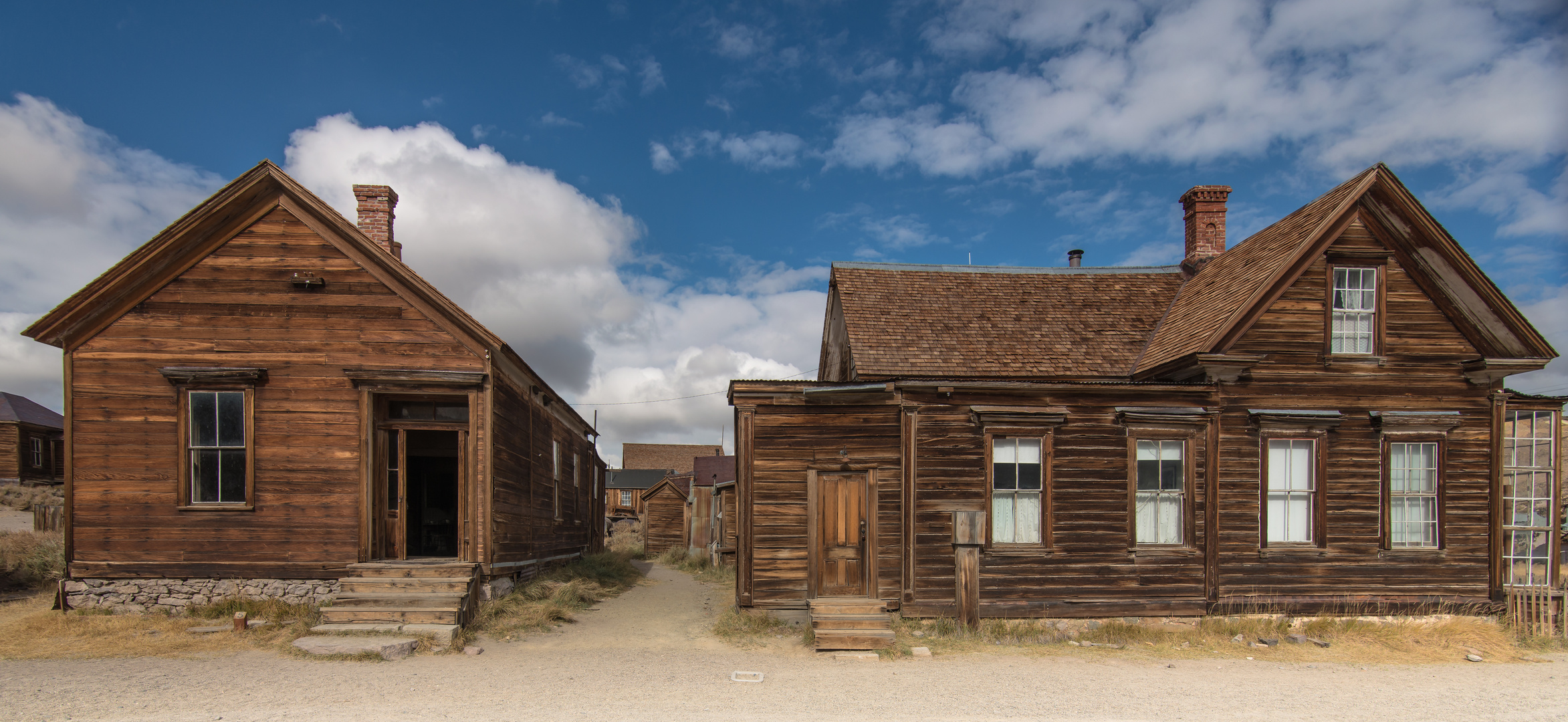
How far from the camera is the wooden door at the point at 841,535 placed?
1249cm

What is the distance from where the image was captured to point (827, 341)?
20.7 meters

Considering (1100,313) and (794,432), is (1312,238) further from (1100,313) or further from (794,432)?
(794,432)

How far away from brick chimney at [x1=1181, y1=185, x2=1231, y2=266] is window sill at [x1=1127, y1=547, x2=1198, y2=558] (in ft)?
23.9

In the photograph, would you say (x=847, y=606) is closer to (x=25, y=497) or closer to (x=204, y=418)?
(x=204, y=418)

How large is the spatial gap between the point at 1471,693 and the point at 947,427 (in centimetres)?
696

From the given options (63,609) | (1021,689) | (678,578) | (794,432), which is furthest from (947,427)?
(63,609)

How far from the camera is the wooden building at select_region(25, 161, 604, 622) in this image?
12.1 metres

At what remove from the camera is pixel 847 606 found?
39.0ft

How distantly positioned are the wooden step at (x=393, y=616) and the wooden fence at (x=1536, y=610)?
1635 centimetres

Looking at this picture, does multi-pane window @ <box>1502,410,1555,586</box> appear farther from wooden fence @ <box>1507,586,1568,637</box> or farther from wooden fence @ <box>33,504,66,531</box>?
wooden fence @ <box>33,504,66,531</box>

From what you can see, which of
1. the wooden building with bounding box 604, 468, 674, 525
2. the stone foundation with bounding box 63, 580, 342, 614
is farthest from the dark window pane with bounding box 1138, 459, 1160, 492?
the wooden building with bounding box 604, 468, 674, 525

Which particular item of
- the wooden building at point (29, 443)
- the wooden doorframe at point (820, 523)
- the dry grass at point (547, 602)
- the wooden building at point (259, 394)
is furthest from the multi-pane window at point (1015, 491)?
the wooden building at point (29, 443)

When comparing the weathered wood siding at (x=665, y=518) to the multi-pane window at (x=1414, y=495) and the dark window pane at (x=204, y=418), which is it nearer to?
the dark window pane at (x=204, y=418)

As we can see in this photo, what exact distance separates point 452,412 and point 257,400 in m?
2.82
